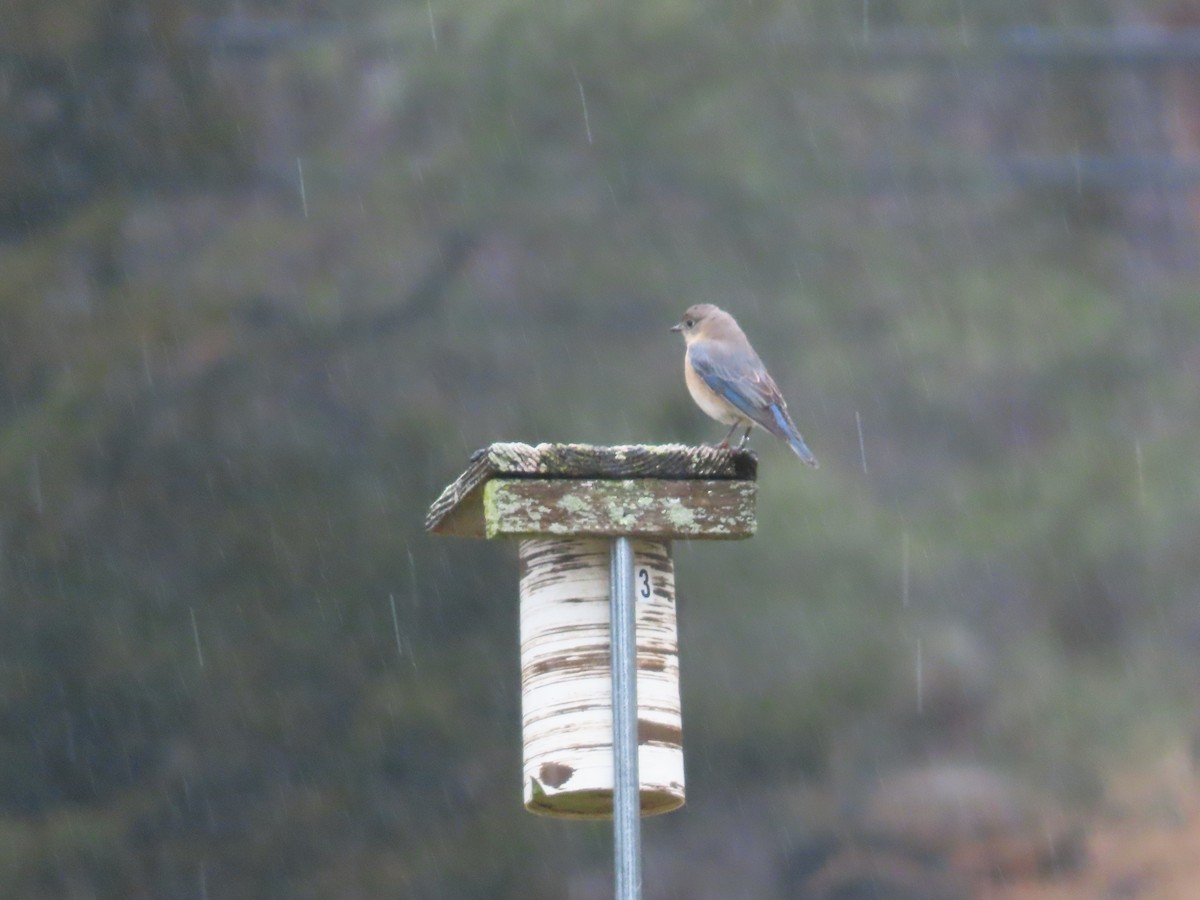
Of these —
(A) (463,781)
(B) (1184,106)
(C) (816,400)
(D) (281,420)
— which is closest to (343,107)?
(D) (281,420)

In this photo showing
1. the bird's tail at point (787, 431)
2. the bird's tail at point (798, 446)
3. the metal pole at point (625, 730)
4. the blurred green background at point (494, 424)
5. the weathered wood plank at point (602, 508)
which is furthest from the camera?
the blurred green background at point (494, 424)

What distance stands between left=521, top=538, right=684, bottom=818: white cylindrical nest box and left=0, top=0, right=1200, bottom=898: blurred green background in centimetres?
423

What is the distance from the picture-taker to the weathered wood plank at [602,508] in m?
3.39

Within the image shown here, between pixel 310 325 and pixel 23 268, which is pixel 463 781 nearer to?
pixel 310 325

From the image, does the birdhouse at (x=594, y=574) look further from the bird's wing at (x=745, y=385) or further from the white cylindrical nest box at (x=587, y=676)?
the bird's wing at (x=745, y=385)

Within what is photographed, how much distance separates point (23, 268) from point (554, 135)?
7.56 ft

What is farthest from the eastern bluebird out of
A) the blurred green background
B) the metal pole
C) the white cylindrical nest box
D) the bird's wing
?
the blurred green background

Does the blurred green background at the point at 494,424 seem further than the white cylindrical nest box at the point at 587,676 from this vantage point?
Yes

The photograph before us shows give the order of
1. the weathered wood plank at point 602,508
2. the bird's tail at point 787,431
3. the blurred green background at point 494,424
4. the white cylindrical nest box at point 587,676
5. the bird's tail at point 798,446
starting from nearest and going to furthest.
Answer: the weathered wood plank at point 602,508, the white cylindrical nest box at point 587,676, the bird's tail at point 798,446, the bird's tail at point 787,431, the blurred green background at point 494,424

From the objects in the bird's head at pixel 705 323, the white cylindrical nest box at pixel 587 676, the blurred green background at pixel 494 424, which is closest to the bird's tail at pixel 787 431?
the bird's head at pixel 705 323

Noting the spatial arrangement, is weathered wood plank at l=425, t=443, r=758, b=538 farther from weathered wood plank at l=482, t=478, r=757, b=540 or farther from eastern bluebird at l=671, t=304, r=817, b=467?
eastern bluebird at l=671, t=304, r=817, b=467

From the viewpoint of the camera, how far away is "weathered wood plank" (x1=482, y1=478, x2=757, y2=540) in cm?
339

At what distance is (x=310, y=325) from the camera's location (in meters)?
8.35

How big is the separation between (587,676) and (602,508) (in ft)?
1.05
